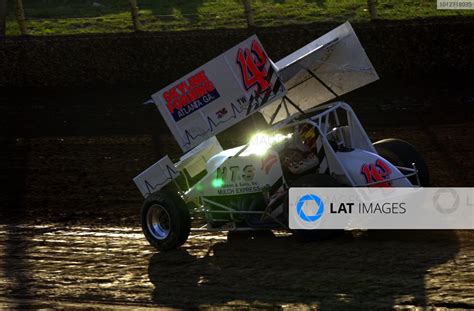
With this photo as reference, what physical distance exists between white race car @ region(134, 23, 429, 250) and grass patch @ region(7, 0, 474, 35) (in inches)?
324

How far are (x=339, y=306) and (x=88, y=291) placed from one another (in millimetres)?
2506

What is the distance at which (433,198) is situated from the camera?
9.02 m

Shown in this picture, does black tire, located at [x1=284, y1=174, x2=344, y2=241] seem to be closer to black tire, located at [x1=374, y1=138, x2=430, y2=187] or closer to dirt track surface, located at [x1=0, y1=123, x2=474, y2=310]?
dirt track surface, located at [x1=0, y1=123, x2=474, y2=310]

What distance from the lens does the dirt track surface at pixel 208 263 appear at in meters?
7.46

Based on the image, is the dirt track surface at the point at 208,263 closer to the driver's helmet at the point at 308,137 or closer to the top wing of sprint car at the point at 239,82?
the driver's helmet at the point at 308,137

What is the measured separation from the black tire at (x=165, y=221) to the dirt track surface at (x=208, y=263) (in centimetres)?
14

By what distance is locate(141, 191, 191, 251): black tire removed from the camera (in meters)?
9.48

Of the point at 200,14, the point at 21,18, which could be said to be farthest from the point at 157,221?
the point at 21,18

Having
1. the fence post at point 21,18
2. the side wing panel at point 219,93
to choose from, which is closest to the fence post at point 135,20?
the fence post at point 21,18

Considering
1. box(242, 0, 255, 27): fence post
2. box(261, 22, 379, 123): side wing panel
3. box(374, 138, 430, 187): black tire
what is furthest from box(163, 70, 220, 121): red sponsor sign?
box(242, 0, 255, 27): fence post

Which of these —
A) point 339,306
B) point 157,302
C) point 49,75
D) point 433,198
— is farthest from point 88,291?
point 49,75

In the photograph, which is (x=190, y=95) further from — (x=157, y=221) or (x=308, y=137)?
(x=157, y=221)

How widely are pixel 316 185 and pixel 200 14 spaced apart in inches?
466

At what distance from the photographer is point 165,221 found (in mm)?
9820
